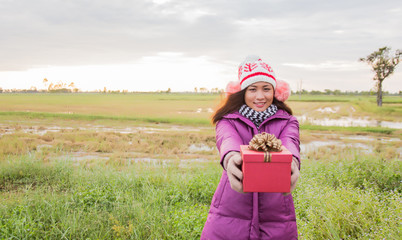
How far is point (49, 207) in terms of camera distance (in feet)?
13.0

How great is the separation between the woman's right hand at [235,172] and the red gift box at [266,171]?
8cm

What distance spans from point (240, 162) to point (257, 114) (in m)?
A: 0.60

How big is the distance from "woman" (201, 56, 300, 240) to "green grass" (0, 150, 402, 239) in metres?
1.14

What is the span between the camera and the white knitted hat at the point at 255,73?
2.09 metres

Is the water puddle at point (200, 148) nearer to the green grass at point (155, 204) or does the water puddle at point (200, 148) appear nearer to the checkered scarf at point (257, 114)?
the green grass at point (155, 204)

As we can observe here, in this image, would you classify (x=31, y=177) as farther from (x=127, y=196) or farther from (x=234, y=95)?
(x=234, y=95)

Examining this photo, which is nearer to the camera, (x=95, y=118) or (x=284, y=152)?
(x=284, y=152)

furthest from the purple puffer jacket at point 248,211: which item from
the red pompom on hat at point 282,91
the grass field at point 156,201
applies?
the grass field at point 156,201

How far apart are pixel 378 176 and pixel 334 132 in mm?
10925

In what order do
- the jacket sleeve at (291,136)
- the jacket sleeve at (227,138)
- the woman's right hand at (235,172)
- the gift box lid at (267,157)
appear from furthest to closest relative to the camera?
the jacket sleeve at (291,136), the jacket sleeve at (227,138), the woman's right hand at (235,172), the gift box lid at (267,157)

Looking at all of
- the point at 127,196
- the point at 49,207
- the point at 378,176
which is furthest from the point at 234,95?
the point at 378,176

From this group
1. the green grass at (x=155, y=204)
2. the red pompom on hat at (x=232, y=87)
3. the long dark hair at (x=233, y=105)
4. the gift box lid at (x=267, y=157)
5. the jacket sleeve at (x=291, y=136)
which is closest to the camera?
the gift box lid at (x=267, y=157)

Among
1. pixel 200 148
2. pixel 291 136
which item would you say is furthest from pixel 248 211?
pixel 200 148

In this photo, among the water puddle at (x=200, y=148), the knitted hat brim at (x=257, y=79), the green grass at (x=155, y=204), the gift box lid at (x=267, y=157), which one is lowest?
the water puddle at (x=200, y=148)
